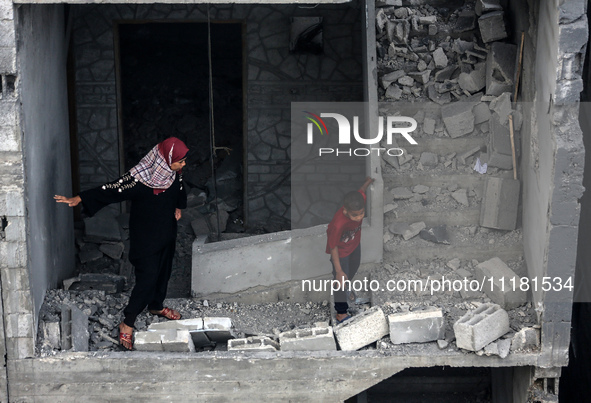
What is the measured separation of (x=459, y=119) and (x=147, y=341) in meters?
4.18

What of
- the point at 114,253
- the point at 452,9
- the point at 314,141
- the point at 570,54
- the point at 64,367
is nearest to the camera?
the point at 570,54

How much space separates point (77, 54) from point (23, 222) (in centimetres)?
483

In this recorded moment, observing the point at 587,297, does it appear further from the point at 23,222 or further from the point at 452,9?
the point at 23,222

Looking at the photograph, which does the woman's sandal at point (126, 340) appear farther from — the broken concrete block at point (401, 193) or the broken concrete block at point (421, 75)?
the broken concrete block at point (421, 75)

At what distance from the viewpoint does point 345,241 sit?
808cm

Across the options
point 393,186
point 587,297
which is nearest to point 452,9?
point 393,186

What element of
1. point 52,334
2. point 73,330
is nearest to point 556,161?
point 73,330

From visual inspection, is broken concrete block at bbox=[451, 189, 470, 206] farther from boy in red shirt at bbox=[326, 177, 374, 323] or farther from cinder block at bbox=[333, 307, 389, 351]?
cinder block at bbox=[333, 307, 389, 351]

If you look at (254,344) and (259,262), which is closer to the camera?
(254,344)

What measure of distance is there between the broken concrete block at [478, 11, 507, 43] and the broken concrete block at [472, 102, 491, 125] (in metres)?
0.79

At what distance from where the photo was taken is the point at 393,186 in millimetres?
8992

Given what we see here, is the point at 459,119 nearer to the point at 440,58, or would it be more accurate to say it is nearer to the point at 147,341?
the point at 440,58

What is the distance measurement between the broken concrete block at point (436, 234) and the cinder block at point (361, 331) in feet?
4.34

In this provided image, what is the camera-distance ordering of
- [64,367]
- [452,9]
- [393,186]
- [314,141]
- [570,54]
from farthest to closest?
[314,141]
[452,9]
[393,186]
[64,367]
[570,54]
